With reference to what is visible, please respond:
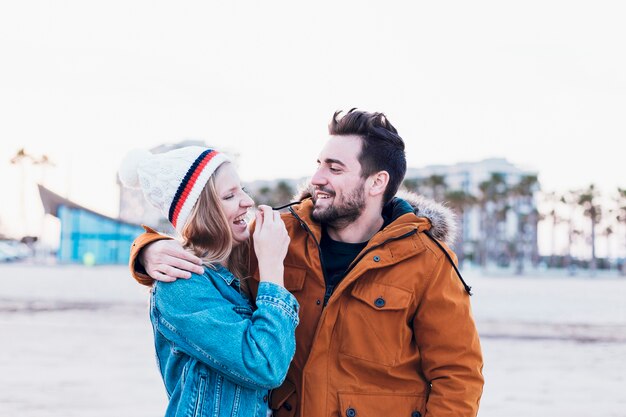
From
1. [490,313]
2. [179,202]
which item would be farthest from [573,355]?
[179,202]

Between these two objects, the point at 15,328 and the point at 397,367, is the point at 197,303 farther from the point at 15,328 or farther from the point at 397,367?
the point at 15,328

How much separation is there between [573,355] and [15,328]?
9.83 meters

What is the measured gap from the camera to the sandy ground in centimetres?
746

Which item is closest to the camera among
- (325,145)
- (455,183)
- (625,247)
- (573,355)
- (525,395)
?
(325,145)

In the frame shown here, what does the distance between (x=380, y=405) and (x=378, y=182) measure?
108 cm

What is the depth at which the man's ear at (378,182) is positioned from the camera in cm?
348

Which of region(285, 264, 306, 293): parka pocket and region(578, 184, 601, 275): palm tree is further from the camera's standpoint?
region(578, 184, 601, 275): palm tree

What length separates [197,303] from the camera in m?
2.69

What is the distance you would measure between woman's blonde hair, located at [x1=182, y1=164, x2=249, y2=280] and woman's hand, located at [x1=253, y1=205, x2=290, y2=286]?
0.14 metres

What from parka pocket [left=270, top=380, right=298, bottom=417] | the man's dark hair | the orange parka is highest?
the man's dark hair

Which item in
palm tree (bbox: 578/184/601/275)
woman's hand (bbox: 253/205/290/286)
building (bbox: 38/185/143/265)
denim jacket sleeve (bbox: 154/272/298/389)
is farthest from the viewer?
palm tree (bbox: 578/184/601/275)

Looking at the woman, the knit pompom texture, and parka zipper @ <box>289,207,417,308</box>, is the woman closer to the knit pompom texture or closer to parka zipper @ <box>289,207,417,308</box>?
the knit pompom texture

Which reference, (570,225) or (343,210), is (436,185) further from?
(343,210)

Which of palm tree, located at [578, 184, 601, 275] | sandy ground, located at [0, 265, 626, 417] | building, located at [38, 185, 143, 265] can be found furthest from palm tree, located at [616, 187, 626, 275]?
sandy ground, located at [0, 265, 626, 417]
